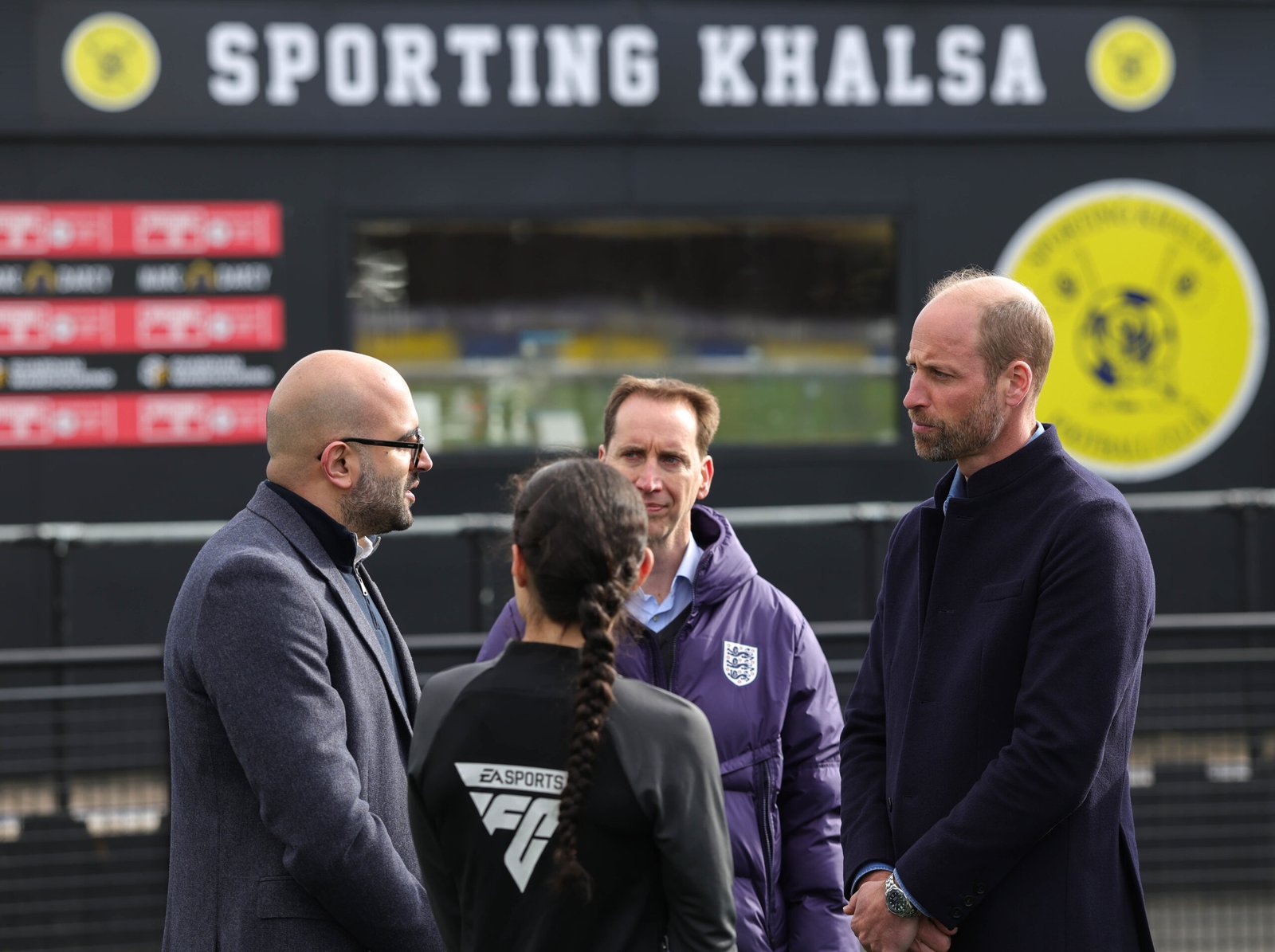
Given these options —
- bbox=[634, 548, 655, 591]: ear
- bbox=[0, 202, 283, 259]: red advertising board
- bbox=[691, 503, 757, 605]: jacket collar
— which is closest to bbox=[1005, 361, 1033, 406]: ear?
bbox=[691, 503, 757, 605]: jacket collar

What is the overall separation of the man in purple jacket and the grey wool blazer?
395mm

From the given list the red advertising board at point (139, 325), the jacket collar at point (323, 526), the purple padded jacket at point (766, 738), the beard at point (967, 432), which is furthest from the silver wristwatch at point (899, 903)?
the red advertising board at point (139, 325)

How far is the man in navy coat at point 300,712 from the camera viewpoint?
2.64 m

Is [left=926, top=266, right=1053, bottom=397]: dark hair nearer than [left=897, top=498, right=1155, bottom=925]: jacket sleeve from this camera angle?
No

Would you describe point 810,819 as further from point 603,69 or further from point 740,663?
point 603,69

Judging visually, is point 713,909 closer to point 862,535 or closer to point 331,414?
point 331,414

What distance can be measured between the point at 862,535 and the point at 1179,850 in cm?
187

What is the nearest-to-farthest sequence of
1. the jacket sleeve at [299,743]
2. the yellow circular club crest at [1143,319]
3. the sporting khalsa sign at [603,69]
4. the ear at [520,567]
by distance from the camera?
the ear at [520,567]
the jacket sleeve at [299,743]
the sporting khalsa sign at [603,69]
the yellow circular club crest at [1143,319]

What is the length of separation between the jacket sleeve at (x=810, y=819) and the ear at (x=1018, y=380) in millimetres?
681

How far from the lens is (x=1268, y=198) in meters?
7.64

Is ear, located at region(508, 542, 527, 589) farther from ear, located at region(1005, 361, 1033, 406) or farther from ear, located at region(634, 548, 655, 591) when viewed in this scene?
ear, located at region(1005, 361, 1033, 406)

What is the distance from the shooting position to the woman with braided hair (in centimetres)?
219

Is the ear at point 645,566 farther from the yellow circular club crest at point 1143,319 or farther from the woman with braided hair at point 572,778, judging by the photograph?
the yellow circular club crest at point 1143,319

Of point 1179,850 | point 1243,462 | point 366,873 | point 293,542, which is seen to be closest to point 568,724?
point 366,873
